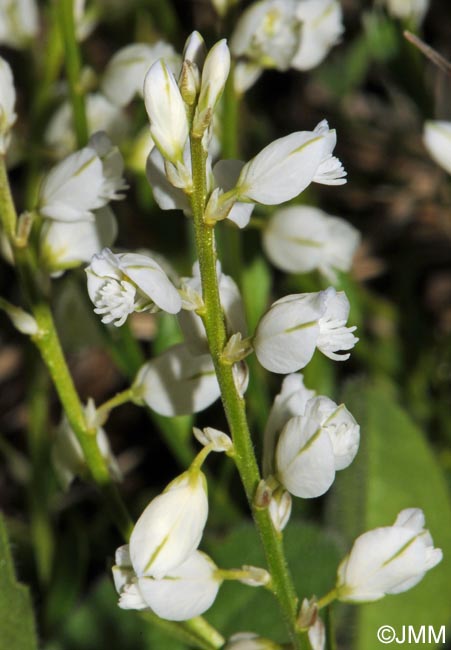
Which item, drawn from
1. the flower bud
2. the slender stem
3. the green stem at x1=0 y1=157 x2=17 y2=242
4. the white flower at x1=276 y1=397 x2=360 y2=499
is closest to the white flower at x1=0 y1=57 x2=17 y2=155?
the green stem at x1=0 y1=157 x2=17 y2=242

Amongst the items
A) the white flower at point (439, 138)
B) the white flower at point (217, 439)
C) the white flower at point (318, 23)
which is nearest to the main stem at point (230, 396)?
the white flower at point (217, 439)

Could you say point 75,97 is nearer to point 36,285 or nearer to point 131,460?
point 36,285

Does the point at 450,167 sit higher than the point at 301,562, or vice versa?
the point at 450,167

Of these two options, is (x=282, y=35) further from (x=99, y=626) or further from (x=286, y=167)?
(x=99, y=626)

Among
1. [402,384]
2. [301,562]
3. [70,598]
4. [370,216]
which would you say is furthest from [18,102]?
[301,562]

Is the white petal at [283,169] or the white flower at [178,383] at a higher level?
the white petal at [283,169]

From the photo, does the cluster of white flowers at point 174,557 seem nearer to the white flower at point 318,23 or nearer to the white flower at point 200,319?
the white flower at point 200,319
